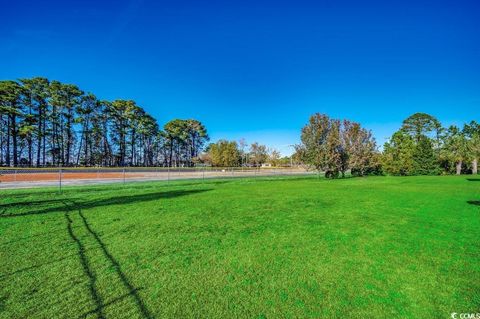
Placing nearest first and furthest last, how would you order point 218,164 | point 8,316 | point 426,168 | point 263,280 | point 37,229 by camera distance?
point 8,316 → point 263,280 → point 37,229 → point 426,168 → point 218,164

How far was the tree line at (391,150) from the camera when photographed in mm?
30266

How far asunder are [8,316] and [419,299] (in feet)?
15.7

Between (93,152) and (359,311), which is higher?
(93,152)

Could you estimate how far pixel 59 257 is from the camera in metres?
4.57

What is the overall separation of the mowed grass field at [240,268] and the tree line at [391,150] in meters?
23.1

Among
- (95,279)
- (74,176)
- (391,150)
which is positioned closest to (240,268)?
(95,279)

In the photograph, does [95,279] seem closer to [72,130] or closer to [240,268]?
[240,268]

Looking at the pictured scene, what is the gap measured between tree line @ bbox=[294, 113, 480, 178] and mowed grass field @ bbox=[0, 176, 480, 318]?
2308 cm

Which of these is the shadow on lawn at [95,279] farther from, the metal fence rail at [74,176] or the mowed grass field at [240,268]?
the metal fence rail at [74,176]

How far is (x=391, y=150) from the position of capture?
45.1 m

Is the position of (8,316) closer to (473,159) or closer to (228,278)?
(228,278)

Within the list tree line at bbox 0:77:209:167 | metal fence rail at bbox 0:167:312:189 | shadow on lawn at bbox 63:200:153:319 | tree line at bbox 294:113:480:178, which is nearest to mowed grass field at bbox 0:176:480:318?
shadow on lawn at bbox 63:200:153:319

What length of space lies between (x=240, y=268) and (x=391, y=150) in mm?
49091

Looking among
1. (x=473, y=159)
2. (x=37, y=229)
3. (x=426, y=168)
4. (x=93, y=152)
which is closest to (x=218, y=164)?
(x=93, y=152)
